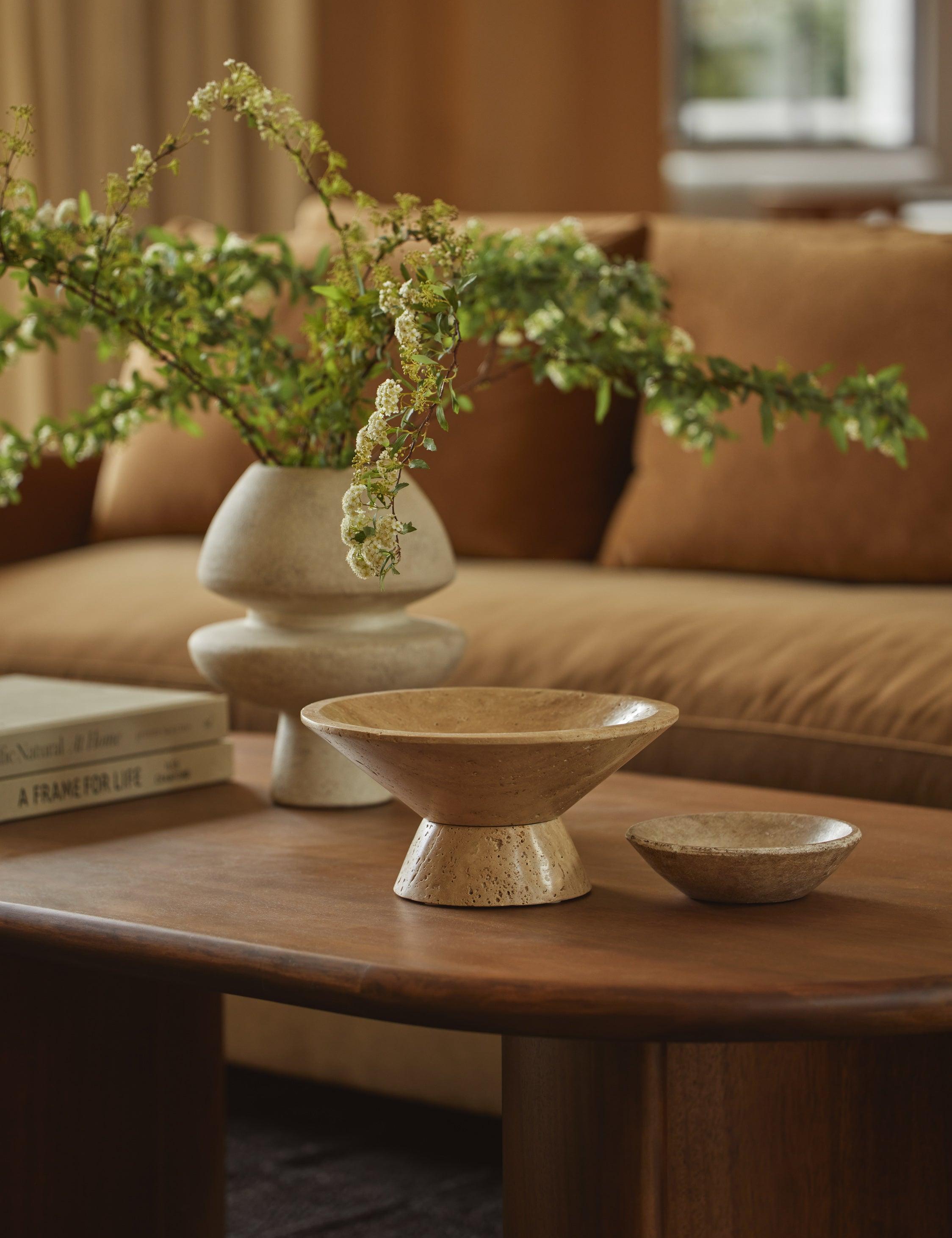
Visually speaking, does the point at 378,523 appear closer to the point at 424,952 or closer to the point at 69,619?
the point at 424,952

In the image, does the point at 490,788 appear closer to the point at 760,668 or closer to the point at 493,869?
the point at 493,869

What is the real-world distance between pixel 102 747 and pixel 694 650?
0.65 meters

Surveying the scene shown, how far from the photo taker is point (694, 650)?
1523 millimetres

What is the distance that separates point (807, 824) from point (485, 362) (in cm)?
45

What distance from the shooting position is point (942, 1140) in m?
0.90

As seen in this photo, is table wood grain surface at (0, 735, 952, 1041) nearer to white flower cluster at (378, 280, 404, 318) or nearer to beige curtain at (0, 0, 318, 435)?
white flower cluster at (378, 280, 404, 318)

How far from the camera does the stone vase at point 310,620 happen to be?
1036mm

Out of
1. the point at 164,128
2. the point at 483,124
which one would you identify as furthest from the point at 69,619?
the point at 483,124

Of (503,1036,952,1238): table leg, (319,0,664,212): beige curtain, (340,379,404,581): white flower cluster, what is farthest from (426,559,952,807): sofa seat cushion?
(319,0,664,212): beige curtain

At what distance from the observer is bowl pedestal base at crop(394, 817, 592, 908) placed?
805 mm

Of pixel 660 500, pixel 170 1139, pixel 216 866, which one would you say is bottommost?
pixel 170 1139

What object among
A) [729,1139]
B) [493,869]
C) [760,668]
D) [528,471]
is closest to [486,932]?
[493,869]

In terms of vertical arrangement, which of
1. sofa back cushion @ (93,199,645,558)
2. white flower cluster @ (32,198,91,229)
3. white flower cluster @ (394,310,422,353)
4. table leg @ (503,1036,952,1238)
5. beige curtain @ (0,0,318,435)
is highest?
beige curtain @ (0,0,318,435)

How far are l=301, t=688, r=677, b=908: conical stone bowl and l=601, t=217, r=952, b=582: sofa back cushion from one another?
104cm
